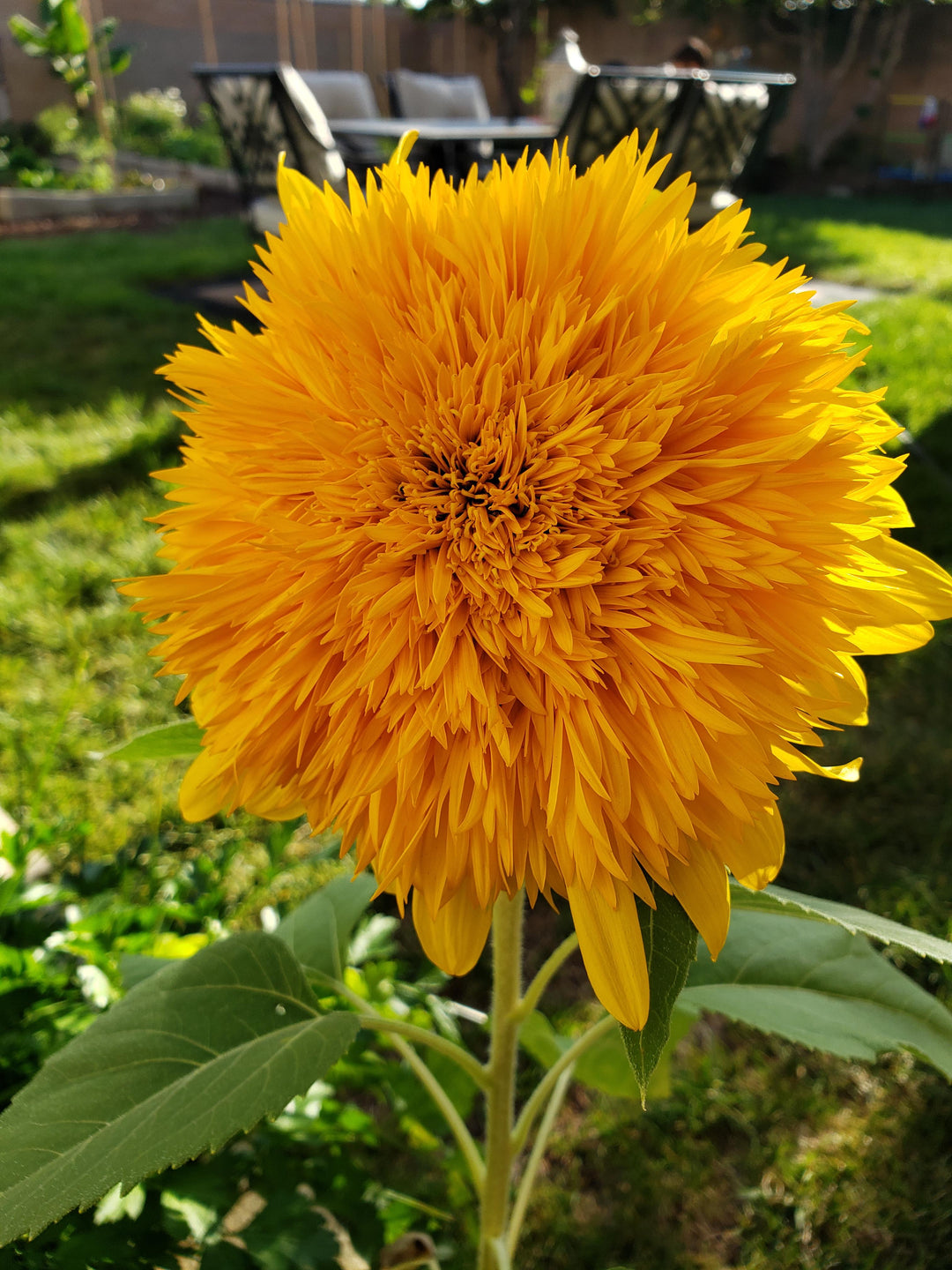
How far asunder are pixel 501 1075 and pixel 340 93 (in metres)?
11.1

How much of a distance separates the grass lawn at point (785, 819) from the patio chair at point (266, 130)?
1.70 m

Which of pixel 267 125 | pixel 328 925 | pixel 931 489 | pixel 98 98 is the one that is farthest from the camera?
pixel 98 98

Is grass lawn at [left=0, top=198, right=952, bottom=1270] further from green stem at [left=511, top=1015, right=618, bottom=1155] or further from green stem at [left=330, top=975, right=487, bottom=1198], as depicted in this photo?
green stem at [left=511, top=1015, right=618, bottom=1155]

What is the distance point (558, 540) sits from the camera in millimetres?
542

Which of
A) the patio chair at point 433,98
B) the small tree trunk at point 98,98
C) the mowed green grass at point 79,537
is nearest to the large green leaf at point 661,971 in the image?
the mowed green grass at point 79,537

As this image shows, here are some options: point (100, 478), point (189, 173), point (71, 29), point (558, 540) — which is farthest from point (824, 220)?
point (558, 540)

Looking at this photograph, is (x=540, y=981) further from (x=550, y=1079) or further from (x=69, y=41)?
(x=69, y=41)

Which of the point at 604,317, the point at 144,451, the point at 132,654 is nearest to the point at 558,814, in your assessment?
the point at 604,317

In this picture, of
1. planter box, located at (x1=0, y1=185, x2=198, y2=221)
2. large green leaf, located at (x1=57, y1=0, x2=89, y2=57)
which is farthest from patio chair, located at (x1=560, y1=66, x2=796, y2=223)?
large green leaf, located at (x1=57, y1=0, x2=89, y2=57)

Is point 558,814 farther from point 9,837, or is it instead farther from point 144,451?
point 144,451

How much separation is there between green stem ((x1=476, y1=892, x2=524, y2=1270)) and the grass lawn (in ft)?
1.53

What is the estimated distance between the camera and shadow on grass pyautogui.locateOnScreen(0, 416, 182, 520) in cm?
352

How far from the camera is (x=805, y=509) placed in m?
0.52

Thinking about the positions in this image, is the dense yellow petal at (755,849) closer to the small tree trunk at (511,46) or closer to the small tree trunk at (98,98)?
the small tree trunk at (98,98)
